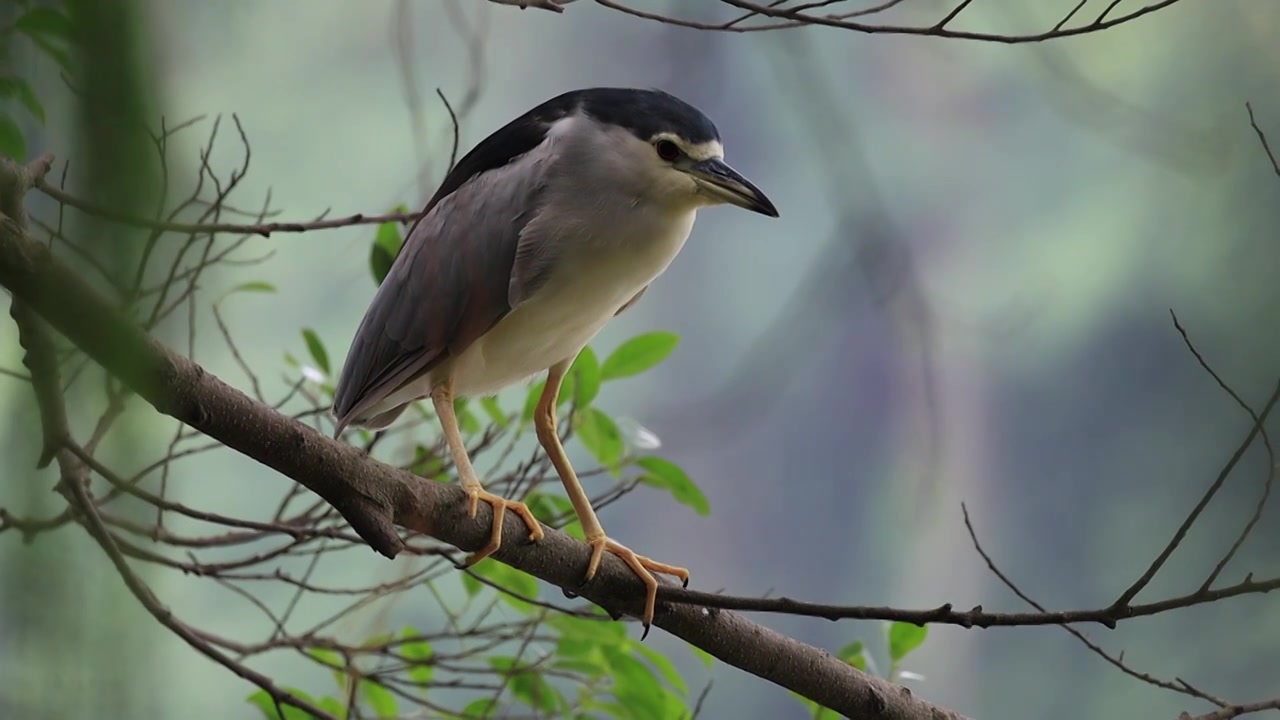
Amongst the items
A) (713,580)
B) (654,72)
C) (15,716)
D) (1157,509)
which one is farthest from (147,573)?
(1157,509)

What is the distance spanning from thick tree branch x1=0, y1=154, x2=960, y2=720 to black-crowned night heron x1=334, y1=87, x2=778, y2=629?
132mm

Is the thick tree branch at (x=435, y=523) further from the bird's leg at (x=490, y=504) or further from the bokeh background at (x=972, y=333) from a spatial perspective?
the bokeh background at (x=972, y=333)

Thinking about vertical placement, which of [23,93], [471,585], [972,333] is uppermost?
[972,333]

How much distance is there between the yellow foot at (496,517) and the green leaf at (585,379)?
309mm

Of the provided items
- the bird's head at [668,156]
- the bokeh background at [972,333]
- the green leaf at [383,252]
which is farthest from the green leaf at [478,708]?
the bokeh background at [972,333]

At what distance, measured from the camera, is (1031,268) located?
2.64 metres

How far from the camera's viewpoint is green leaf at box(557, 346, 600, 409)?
1319 mm

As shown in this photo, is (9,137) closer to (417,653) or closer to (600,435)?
(600,435)

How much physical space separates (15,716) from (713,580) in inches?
104

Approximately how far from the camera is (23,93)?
17 cm

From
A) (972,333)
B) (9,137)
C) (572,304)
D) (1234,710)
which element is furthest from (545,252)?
(972,333)

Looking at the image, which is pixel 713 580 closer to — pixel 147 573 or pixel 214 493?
pixel 214 493

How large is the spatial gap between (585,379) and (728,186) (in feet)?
0.94

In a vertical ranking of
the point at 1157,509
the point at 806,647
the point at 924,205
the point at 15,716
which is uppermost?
the point at 924,205
